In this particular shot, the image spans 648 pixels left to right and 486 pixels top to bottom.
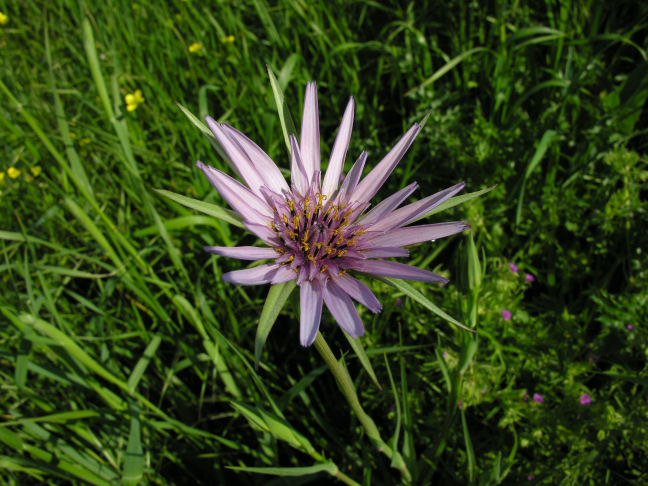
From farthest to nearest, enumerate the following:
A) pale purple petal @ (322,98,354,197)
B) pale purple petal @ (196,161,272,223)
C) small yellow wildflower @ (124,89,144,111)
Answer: small yellow wildflower @ (124,89,144,111)
pale purple petal @ (322,98,354,197)
pale purple petal @ (196,161,272,223)

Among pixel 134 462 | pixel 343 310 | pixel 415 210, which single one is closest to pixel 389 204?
pixel 415 210

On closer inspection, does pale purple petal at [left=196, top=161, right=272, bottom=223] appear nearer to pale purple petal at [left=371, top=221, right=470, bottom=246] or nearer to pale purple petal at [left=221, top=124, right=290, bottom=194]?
pale purple petal at [left=221, top=124, right=290, bottom=194]

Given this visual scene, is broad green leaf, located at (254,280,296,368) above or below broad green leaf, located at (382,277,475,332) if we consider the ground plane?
above

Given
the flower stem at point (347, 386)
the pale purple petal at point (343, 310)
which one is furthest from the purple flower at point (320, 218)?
the flower stem at point (347, 386)

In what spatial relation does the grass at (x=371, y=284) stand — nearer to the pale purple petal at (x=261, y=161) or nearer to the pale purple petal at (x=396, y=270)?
the pale purple petal at (x=396, y=270)

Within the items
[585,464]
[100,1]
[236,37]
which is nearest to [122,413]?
[585,464]

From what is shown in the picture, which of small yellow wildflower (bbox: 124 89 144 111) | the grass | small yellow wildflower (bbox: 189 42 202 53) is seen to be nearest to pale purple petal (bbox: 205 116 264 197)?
the grass
